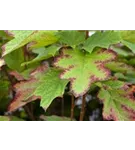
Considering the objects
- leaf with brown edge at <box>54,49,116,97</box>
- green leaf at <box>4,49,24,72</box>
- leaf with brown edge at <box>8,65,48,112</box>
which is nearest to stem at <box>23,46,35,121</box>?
green leaf at <box>4,49,24,72</box>

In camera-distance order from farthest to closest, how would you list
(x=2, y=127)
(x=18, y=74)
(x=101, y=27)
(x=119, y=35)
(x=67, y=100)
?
(x=67, y=100) → (x=18, y=74) → (x=119, y=35) → (x=101, y=27) → (x=2, y=127)

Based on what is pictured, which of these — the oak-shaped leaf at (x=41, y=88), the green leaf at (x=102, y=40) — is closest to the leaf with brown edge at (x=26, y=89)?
the oak-shaped leaf at (x=41, y=88)

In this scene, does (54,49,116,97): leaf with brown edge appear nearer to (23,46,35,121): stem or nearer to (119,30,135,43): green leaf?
(119,30,135,43): green leaf

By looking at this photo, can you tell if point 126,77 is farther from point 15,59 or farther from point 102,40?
point 15,59

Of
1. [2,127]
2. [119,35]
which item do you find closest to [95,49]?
[119,35]

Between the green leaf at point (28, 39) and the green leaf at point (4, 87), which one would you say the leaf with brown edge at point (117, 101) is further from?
the green leaf at point (4, 87)
